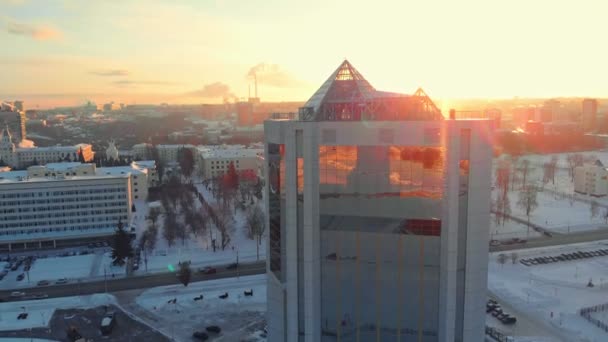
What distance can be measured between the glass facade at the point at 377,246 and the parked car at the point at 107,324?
18026 mm

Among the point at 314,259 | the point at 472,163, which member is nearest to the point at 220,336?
the point at 314,259

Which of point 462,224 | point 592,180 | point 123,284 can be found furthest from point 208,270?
point 592,180

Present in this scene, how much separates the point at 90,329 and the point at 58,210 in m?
21.4

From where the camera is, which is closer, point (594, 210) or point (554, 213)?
point (594, 210)

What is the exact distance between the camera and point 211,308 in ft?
98.2

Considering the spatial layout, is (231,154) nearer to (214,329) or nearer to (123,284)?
(123,284)

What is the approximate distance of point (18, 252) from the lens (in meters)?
43.2

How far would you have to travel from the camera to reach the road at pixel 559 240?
40894 millimetres

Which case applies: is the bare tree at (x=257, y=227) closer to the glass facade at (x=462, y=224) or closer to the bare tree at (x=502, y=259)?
the bare tree at (x=502, y=259)

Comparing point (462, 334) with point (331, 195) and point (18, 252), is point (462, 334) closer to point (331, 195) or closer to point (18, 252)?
point (331, 195)

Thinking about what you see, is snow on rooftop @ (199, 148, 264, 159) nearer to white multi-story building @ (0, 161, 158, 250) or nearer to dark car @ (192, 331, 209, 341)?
white multi-story building @ (0, 161, 158, 250)

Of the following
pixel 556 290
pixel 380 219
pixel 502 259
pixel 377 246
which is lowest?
pixel 556 290

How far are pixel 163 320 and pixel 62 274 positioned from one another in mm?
13225

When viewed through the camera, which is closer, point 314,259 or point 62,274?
point 314,259
